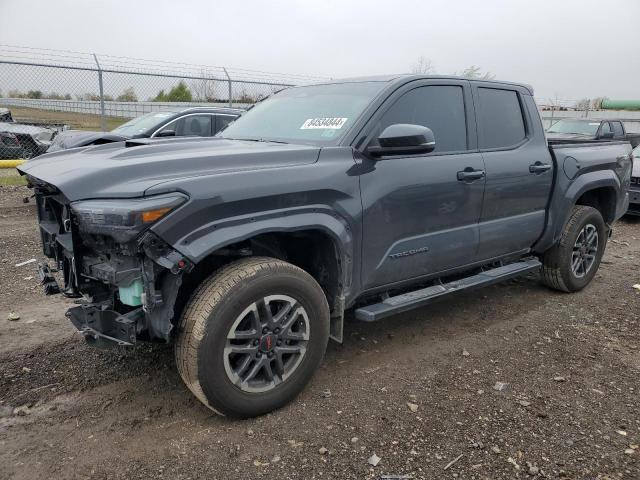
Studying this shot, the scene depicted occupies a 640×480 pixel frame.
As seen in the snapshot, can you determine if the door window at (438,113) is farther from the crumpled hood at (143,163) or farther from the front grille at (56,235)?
the front grille at (56,235)

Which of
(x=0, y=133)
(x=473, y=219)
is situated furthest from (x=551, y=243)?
(x=0, y=133)

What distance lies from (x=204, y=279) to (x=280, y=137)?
3.95ft

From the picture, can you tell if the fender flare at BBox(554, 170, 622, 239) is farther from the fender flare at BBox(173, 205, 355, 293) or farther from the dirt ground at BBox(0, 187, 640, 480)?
the fender flare at BBox(173, 205, 355, 293)

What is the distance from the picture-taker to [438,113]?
150 inches

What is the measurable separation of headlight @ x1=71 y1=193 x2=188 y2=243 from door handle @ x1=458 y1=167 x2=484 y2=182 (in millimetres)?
2061

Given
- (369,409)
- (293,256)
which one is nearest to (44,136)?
(293,256)

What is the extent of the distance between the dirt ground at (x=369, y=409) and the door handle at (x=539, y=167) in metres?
1.27

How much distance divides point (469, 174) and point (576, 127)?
10.7 metres

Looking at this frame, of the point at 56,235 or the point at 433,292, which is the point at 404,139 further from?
the point at 56,235

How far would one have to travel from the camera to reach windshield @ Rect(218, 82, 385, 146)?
3408mm

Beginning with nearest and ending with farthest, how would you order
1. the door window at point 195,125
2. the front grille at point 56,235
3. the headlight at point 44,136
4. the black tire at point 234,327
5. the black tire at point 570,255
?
1. the black tire at point 234,327
2. the front grille at point 56,235
3. the black tire at point 570,255
4. the door window at point 195,125
5. the headlight at point 44,136

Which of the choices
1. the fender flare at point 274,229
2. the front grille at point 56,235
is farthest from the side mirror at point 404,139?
the front grille at point 56,235

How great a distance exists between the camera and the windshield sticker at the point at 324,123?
3389mm

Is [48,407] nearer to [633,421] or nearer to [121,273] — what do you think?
[121,273]
